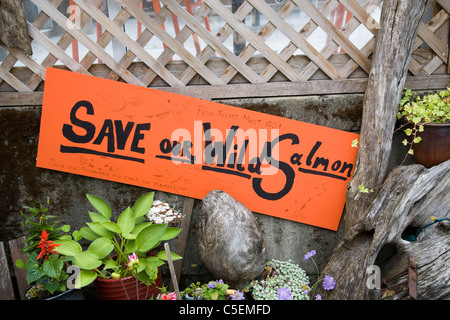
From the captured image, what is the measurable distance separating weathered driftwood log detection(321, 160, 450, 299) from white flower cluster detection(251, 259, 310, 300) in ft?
A: 0.46

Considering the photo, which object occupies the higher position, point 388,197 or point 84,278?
point 388,197

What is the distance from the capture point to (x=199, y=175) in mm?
2455

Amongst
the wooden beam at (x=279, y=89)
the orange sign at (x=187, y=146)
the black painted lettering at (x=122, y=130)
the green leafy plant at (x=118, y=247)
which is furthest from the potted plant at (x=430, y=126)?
the black painted lettering at (x=122, y=130)

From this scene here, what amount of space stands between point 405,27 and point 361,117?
540mm

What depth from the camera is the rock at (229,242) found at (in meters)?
2.18

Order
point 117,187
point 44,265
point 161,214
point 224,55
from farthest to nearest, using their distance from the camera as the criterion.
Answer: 1. point 117,187
2. point 224,55
3. point 161,214
4. point 44,265

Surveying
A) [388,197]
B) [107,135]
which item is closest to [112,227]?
[107,135]

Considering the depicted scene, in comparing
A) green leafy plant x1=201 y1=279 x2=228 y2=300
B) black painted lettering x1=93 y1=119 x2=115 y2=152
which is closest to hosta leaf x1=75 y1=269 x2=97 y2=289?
green leafy plant x1=201 y1=279 x2=228 y2=300

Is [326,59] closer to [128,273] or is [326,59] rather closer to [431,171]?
[431,171]

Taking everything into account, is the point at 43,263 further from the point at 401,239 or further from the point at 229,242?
the point at 401,239

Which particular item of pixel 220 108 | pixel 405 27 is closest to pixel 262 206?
pixel 220 108

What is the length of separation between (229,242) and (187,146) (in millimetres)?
638

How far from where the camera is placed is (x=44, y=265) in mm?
1868
